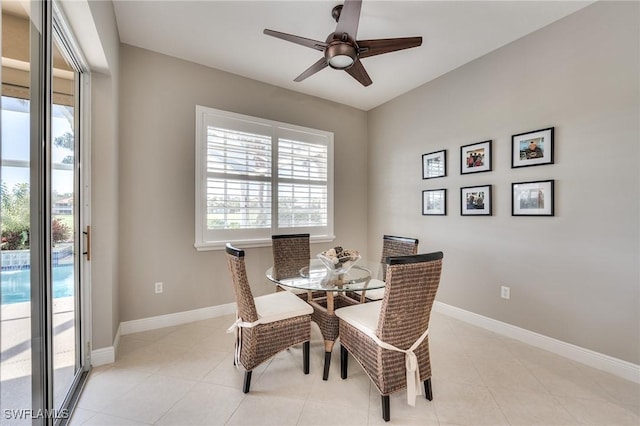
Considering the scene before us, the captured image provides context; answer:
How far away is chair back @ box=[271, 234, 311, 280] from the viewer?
Answer: 286 cm

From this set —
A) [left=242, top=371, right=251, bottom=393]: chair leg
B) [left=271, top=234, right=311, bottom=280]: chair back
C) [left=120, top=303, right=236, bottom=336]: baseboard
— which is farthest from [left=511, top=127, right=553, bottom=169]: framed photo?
[left=120, top=303, right=236, bottom=336]: baseboard

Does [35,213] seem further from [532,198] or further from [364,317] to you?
[532,198]

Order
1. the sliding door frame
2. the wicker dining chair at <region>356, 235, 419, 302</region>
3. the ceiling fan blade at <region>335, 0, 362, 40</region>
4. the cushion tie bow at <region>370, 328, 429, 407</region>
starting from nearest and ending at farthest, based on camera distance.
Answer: the sliding door frame < the cushion tie bow at <region>370, 328, 429, 407</region> < the ceiling fan blade at <region>335, 0, 362, 40</region> < the wicker dining chair at <region>356, 235, 419, 302</region>

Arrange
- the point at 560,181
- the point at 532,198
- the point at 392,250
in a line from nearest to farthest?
the point at 560,181
the point at 532,198
the point at 392,250

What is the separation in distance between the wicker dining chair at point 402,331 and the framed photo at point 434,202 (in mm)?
1935

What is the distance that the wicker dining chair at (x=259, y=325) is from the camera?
5.86 ft

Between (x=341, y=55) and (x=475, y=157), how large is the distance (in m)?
1.96

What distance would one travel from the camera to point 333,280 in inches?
84.6

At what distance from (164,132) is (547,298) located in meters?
4.04

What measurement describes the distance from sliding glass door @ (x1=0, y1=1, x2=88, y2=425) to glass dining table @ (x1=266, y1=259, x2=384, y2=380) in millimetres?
1315

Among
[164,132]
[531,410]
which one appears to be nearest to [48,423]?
[164,132]

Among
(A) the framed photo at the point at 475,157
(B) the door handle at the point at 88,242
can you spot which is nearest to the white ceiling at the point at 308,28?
(A) the framed photo at the point at 475,157

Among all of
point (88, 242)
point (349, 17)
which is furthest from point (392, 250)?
point (88, 242)

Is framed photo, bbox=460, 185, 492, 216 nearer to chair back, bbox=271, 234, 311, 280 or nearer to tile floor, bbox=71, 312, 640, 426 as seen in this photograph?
tile floor, bbox=71, 312, 640, 426
